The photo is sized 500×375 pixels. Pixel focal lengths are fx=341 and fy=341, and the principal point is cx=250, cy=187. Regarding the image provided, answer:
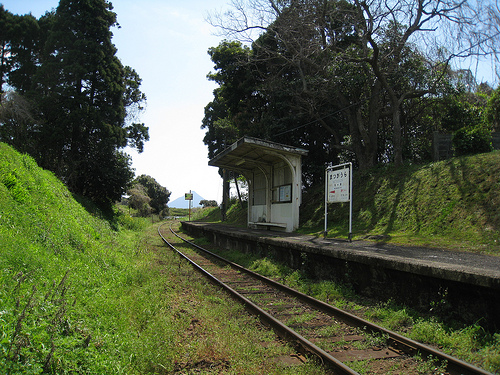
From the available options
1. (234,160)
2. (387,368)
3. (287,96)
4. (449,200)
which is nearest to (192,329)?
(387,368)

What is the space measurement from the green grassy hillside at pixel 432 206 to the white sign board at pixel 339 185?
1734 mm

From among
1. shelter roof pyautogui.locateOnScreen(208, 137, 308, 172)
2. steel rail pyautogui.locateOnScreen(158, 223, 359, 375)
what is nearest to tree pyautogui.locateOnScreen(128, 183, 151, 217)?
shelter roof pyautogui.locateOnScreen(208, 137, 308, 172)

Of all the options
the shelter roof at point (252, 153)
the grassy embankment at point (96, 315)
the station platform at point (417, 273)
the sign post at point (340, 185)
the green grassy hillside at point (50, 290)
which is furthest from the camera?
the shelter roof at point (252, 153)

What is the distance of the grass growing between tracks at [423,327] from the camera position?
143 inches

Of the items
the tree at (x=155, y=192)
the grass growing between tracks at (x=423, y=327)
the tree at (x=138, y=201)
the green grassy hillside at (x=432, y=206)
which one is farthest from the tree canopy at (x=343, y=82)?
the tree at (x=155, y=192)

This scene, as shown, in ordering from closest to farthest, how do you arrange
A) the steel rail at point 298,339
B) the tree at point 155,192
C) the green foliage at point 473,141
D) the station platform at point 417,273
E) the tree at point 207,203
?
the steel rail at point 298,339, the station platform at point 417,273, the green foliage at point 473,141, the tree at point 155,192, the tree at point 207,203

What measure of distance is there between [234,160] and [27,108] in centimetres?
989

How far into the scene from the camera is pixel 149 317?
193 inches

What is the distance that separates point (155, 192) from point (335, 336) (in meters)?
44.5

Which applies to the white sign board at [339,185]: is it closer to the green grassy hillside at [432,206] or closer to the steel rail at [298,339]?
the green grassy hillside at [432,206]

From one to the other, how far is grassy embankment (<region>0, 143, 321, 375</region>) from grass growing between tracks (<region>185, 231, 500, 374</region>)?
1.65 metres

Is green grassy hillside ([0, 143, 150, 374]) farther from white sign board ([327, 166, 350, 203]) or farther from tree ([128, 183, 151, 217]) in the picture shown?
tree ([128, 183, 151, 217])

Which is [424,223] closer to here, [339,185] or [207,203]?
[339,185]

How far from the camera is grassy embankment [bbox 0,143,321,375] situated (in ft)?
10.0
